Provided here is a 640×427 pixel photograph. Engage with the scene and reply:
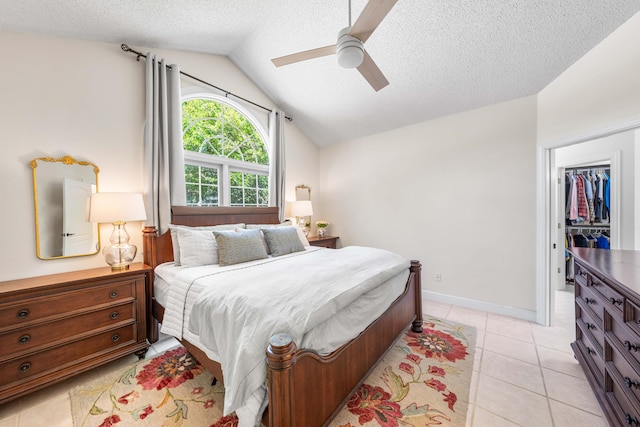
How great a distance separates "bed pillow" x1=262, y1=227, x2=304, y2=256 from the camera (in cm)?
280

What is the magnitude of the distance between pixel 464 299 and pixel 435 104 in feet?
8.31

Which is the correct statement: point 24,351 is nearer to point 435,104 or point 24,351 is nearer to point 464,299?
point 464,299

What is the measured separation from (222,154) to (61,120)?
1.53 meters

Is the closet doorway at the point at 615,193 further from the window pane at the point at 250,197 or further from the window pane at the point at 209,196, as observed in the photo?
the window pane at the point at 209,196

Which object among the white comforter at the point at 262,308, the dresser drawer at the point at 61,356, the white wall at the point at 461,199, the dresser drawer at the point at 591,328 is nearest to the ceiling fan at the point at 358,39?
the white comforter at the point at 262,308

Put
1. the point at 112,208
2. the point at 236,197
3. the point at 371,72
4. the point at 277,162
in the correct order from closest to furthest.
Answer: the point at 371,72
the point at 112,208
the point at 236,197
the point at 277,162

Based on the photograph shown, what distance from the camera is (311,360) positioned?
4.04ft

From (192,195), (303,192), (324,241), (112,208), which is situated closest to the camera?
(112,208)

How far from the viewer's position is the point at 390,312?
2031 mm

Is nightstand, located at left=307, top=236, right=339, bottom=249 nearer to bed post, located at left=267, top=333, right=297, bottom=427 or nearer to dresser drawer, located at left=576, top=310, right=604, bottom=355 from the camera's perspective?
bed post, located at left=267, top=333, right=297, bottom=427

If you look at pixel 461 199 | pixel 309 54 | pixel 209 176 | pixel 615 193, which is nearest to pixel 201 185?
pixel 209 176

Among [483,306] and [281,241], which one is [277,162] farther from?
[483,306]

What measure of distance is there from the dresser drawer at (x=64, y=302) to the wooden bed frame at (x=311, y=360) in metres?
0.25

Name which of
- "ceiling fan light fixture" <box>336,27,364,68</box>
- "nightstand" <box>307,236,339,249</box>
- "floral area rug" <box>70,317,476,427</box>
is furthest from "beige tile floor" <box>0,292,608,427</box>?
"ceiling fan light fixture" <box>336,27,364,68</box>
